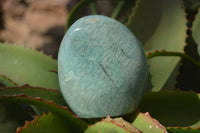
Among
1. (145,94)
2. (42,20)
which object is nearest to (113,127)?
(145,94)

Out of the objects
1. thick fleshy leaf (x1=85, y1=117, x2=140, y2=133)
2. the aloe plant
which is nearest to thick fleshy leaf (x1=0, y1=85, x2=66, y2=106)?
the aloe plant

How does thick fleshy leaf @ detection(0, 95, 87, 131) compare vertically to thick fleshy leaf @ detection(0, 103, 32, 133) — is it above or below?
above

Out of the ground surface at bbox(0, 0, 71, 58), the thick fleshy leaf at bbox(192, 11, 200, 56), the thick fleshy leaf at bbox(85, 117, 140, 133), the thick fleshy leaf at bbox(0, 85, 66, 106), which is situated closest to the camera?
the thick fleshy leaf at bbox(85, 117, 140, 133)

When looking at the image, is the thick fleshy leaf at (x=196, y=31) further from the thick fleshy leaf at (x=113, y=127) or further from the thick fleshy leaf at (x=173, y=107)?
the thick fleshy leaf at (x=113, y=127)

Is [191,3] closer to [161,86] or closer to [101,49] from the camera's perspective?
[161,86]

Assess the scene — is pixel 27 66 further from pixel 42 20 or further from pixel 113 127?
pixel 42 20

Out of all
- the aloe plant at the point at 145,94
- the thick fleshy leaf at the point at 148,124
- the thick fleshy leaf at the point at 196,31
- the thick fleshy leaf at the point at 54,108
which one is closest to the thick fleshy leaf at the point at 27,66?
the aloe plant at the point at 145,94

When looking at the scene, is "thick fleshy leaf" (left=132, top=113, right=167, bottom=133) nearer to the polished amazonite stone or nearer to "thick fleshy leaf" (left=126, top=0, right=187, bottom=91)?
the polished amazonite stone
